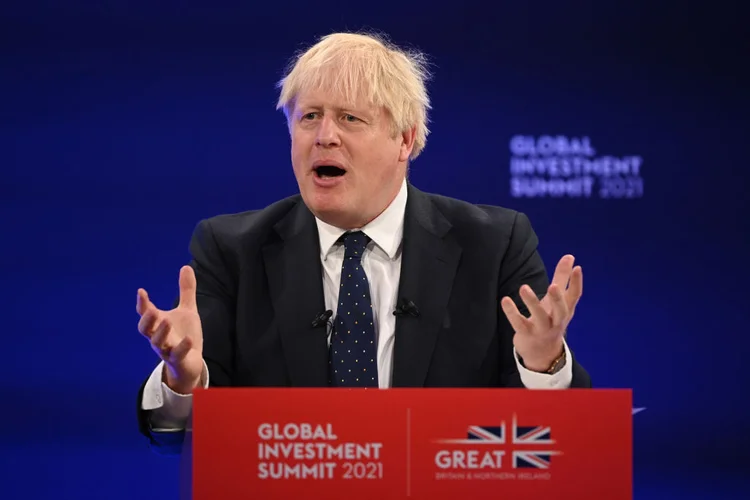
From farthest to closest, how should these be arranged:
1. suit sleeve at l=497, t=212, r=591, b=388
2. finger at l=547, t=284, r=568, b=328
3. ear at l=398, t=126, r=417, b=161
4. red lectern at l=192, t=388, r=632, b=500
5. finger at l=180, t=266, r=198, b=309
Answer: ear at l=398, t=126, r=417, b=161 → suit sleeve at l=497, t=212, r=591, b=388 → finger at l=180, t=266, r=198, b=309 → finger at l=547, t=284, r=568, b=328 → red lectern at l=192, t=388, r=632, b=500

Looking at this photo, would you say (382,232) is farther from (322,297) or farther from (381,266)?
(322,297)

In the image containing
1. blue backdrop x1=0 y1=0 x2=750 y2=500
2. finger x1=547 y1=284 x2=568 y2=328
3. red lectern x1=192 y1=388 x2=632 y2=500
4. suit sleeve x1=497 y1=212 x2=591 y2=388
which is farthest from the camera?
blue backdrop x1=0 y1=0 x2=750 y2=500

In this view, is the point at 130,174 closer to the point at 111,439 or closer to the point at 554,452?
the point at 111,439

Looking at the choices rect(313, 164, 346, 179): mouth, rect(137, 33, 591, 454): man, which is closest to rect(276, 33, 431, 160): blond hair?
rect(137, 33, 591, 454): man

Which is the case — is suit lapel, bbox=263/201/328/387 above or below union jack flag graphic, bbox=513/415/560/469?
above

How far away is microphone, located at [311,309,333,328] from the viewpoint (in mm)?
2137

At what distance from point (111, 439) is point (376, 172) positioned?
241 centimetres

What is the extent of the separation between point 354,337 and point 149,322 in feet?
1.86

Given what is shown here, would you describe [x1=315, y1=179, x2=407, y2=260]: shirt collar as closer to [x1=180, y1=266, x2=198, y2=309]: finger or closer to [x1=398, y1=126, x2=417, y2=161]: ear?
[x1=398, y1=126, x2=417, y2=161]: ear

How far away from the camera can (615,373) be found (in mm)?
4102

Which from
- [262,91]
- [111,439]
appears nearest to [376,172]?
[262,91]

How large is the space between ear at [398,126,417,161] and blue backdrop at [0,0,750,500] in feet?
5.28

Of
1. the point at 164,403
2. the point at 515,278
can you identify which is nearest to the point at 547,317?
the point at 515,278

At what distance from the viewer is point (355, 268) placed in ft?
7.23
